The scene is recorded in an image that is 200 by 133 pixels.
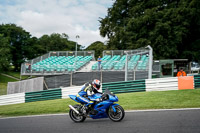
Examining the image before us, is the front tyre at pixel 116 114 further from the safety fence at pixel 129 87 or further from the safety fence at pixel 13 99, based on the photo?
the safety fence at pixel 13 99

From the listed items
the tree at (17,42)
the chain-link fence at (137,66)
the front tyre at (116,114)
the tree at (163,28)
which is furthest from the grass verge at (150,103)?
the tree at (17,42)

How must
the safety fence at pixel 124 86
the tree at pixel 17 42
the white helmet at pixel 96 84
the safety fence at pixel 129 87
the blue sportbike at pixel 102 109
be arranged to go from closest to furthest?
the blue sportbike at pixel 102 109 < the white helmet at pixel 96 84 < the safety fence at pixel 129 87 < the safety fence at pixel 124 86 < the tree at pixel 17 42

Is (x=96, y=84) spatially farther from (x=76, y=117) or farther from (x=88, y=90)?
(x=76, y=117)

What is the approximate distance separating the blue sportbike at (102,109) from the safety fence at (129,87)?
535 centimetres

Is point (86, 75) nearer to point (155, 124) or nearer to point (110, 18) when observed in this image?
point (155, 124)

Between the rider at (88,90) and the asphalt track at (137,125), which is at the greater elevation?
the rider at (88,90)

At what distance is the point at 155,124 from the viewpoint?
18.6 feet

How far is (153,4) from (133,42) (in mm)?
5943

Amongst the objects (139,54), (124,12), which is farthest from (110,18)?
(139,54)

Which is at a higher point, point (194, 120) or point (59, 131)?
point (194, 120)

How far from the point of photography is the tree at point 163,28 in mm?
24812

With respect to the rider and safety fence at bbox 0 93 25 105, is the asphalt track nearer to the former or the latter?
the rider

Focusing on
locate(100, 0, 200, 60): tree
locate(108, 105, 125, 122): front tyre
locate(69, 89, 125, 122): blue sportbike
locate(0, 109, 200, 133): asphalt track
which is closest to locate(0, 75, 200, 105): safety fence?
locate(0, 109, 200, 133): asphalt track

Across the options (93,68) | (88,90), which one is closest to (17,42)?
(93,68)
